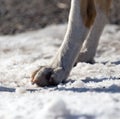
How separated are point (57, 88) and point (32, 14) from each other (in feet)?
13.0

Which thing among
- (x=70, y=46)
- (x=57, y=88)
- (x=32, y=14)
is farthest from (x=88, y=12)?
(x=32, y=14)

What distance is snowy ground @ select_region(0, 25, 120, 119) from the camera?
9.61 ft

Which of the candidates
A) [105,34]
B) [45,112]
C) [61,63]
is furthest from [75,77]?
[105,34]

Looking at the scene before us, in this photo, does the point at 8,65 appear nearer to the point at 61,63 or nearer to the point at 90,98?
the point at 61,63

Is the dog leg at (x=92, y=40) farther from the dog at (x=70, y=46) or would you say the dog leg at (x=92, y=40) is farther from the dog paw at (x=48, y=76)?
the dog paw at (x=48, y=76)

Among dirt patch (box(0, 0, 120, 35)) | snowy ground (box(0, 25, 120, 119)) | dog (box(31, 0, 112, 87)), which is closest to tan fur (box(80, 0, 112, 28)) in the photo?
dog (box(31, 0, 112, 87))

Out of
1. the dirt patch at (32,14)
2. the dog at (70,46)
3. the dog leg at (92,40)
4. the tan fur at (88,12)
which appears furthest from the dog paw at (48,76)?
the dirt patch at (32,14)

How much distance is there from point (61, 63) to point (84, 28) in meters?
0.33

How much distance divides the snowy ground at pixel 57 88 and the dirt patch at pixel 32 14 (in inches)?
35.1

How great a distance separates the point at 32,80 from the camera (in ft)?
13.1

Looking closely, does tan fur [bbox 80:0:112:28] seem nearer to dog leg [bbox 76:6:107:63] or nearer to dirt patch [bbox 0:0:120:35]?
dog leg [bbox 76:6:107:63]

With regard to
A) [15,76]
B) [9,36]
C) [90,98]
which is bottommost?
[9,36]

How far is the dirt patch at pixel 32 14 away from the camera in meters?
7.23

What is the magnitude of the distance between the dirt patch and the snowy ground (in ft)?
2.92
